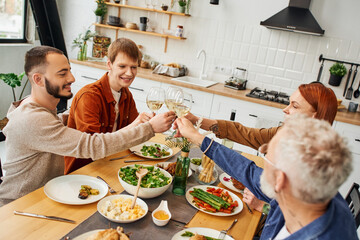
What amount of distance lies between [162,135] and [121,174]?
0.89m

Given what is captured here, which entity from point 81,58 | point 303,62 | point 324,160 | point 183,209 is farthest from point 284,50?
point 324,160

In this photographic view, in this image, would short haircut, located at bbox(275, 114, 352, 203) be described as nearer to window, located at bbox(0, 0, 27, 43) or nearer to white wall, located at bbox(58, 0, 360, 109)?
white wall, located at bbox(58, 0, 360, 109)

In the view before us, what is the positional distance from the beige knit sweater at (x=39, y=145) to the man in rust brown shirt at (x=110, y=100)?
0.87ft

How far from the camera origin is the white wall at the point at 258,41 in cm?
363

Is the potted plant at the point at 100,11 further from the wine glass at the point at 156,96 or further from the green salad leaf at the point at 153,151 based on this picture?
the wine glass at the point at 156,96

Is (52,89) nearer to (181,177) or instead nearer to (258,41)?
(181,177)

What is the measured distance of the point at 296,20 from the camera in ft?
11.3

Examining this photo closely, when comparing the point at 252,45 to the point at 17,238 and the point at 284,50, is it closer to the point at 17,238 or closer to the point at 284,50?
the point at 284,50

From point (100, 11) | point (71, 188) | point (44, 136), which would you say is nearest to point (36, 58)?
point (44, 136)

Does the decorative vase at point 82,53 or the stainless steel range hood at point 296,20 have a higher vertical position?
the stainless steel range hood at point 296,20

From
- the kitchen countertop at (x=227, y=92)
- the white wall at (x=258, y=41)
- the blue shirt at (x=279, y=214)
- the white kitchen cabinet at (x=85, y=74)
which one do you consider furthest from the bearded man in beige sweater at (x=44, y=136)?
the white wall at (x=258, y=41)

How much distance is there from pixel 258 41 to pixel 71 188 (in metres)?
3.28

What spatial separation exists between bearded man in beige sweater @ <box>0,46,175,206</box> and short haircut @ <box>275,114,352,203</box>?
0.90 m

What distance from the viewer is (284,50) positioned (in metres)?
3.89
